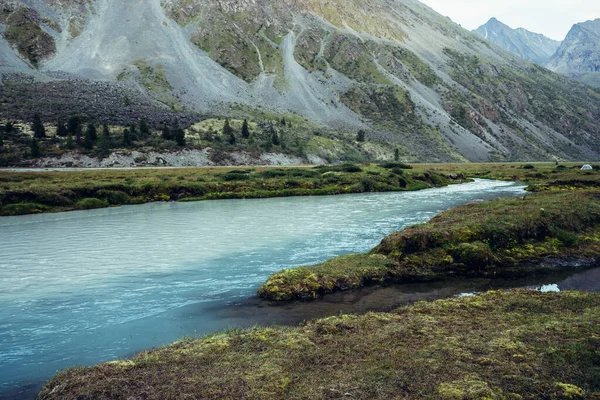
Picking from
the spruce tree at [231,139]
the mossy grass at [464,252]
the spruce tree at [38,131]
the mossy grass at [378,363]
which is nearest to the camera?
the mossy grass at [378,363]

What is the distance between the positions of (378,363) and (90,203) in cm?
4705

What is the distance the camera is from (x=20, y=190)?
45.5m

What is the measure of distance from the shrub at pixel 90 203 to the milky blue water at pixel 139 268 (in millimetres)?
2894

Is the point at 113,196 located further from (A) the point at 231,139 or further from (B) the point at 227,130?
(B) the point at 227,130

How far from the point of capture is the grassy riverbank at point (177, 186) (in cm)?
4562

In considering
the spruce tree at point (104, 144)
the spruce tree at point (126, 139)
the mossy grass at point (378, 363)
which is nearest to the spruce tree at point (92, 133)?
the spruce tree at point (104, 144)

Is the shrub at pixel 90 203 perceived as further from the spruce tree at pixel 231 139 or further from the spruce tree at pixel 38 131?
the spruce tree at pixel 231 139

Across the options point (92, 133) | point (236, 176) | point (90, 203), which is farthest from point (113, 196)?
point (92, 133)

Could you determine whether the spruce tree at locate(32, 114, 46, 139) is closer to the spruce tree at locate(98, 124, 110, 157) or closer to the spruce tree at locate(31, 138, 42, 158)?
the spruce tree at locate(31, 138, 42, 158)

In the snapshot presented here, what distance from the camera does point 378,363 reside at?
9.32 meters

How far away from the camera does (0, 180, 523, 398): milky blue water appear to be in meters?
12.6

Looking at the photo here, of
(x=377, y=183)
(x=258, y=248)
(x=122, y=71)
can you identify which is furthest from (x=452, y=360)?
(x=122, y=71)

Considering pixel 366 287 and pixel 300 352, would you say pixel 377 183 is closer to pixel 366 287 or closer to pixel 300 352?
pixel 366 287

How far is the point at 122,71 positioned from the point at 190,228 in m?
179
